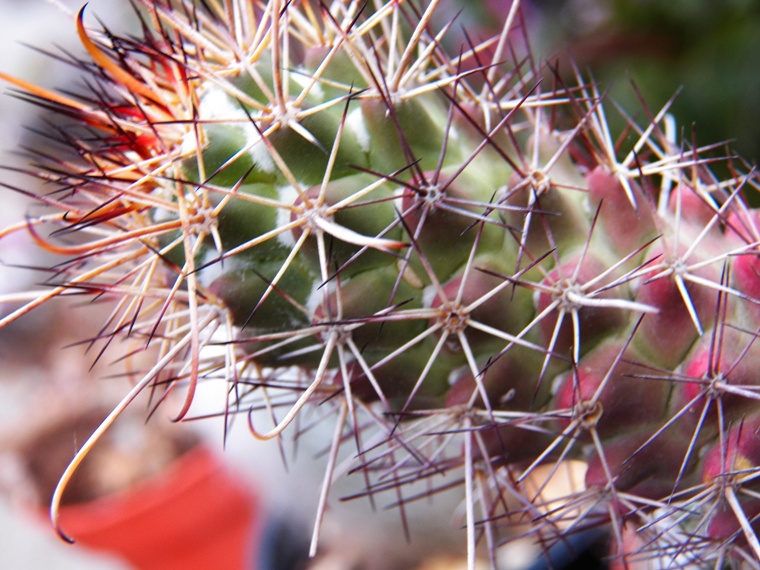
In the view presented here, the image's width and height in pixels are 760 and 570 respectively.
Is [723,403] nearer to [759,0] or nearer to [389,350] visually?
[389,350]

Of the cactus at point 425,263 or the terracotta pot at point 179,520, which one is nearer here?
the cactus at point 425,263

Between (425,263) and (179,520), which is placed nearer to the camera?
(425,263)

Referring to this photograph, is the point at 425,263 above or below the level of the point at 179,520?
above

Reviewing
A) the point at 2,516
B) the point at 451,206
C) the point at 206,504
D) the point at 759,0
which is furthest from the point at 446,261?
the point at 2,516

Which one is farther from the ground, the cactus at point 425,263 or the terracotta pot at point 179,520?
the cactus at point 425,263

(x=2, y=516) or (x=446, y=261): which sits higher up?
(x=446, y=261)
